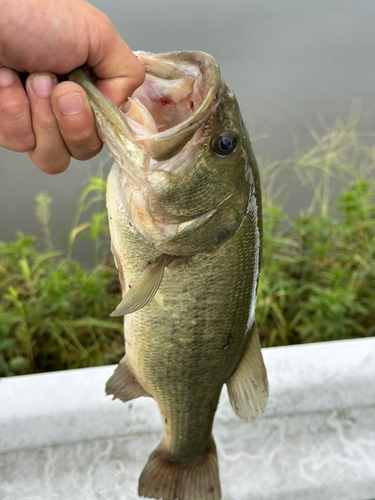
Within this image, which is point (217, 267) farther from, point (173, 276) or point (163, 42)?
point (163, 42)

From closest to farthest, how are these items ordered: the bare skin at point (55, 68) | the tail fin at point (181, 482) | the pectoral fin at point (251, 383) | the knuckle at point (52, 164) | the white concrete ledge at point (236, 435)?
the bare skin at point (55, 68), the knuckle at point (52, 164), the pectoral fin at point (251, 383), the tail fin at point (181, 482), the white concrete ledge at point (236, 435)

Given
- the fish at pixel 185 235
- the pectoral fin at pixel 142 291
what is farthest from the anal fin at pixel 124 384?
the pectoral fin at pixel 142 291

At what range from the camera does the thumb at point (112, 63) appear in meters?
0.88

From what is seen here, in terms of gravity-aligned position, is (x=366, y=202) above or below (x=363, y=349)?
above

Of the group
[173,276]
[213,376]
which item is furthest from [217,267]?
[213,376]

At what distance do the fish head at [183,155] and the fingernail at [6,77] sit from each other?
17cm

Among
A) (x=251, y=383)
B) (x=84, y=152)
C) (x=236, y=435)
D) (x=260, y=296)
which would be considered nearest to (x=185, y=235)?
(x=84, y=152)

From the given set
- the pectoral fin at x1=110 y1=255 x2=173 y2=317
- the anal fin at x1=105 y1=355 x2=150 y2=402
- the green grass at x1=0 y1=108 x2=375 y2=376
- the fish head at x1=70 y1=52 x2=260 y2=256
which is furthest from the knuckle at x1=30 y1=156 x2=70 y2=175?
the green grass at x1=0 y1=108 x2=375 y2=376

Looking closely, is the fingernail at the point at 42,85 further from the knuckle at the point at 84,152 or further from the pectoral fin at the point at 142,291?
the pectoral fin at the point at 142,291

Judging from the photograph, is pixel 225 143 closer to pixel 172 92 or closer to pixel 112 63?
pixel 172 92

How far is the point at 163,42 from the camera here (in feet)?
14.6

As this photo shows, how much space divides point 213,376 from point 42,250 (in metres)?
2.50

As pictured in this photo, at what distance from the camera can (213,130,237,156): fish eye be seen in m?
0.96

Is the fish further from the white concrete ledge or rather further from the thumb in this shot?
the white concrete ledge
